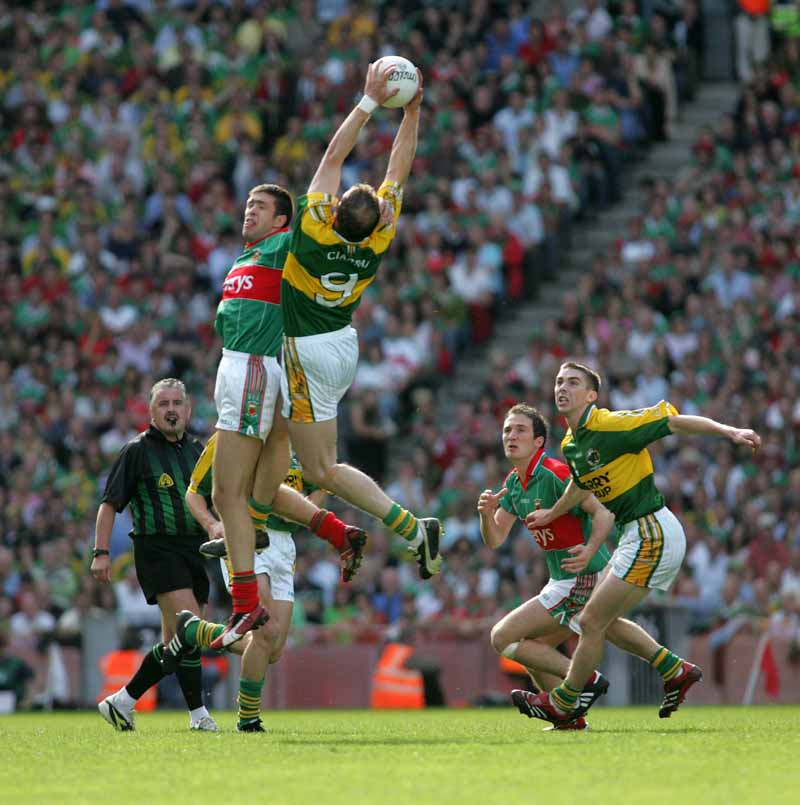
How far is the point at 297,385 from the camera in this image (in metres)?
10.4

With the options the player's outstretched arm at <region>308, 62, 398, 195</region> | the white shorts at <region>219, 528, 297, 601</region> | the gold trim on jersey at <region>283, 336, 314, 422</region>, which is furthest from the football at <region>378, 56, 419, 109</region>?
the white shorts at <region>219, 528, 297, 601</region>

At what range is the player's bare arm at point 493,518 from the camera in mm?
11644

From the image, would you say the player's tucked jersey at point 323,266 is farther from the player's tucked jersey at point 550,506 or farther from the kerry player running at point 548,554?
the player's tucked jersey at point 550,506

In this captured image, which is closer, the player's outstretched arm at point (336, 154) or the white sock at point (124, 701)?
the player's outstretched arm at point (336, 154)

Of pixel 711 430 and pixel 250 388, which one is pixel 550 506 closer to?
pixel 711 430

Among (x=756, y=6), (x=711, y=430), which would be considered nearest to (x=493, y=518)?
(x=711, y=430)

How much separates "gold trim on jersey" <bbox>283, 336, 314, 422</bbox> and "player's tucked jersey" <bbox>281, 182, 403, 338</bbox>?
0.10 m

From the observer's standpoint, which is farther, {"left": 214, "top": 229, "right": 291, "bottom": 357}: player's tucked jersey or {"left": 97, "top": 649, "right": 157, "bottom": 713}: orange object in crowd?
{"left": 97, "top": 649, "right": 157, "bottom": 713}: orange object in crowd

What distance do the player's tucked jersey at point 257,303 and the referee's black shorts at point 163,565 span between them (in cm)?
179

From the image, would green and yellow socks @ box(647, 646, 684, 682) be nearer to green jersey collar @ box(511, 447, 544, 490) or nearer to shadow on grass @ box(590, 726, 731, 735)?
shadow on grass @ box(590, 726, 731, 735)

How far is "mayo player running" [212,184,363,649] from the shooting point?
10.5 meters

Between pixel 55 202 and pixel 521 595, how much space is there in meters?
10.1

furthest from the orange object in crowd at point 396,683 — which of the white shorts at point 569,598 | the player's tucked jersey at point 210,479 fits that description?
the white shorts at point 569,598

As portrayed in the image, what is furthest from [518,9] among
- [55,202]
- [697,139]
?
[55,202]
